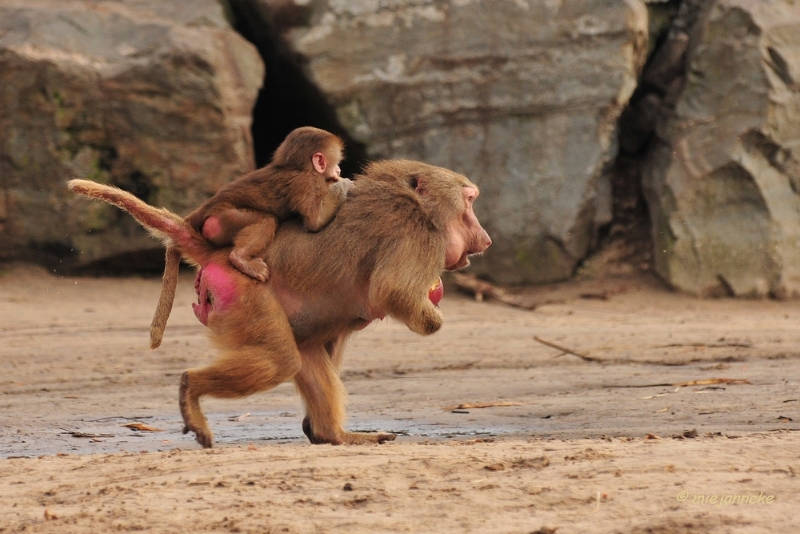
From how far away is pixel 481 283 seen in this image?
10.7 meters

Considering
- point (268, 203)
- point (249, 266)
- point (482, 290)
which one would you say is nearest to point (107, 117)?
point (482, 290)

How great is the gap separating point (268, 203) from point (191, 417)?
1062 mm

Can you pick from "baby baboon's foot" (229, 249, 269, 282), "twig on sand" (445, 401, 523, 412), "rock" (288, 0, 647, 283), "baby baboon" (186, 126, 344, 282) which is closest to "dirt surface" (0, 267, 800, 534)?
"twig on sand" (445, 401, 523, 412)

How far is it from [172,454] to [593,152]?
281 inches

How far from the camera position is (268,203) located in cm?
522

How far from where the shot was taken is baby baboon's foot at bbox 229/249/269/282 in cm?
500

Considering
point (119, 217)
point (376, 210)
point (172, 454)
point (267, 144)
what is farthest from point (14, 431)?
point (267, 144)

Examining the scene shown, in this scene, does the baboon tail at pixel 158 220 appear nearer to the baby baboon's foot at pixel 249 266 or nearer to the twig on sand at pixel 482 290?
the baby baboon's foot at pixel 249 266

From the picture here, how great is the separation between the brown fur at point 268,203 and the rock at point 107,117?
5129 mm

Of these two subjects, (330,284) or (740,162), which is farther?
(740,162)

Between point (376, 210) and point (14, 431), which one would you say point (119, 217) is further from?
point (376, 210)

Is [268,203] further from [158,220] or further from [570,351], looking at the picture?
[570,351]

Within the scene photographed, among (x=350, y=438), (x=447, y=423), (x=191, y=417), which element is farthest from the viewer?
(x=447, y=423)

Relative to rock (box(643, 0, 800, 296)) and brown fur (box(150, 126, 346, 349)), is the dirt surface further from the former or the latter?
brown fur (box(150, 126, 346, 349))
